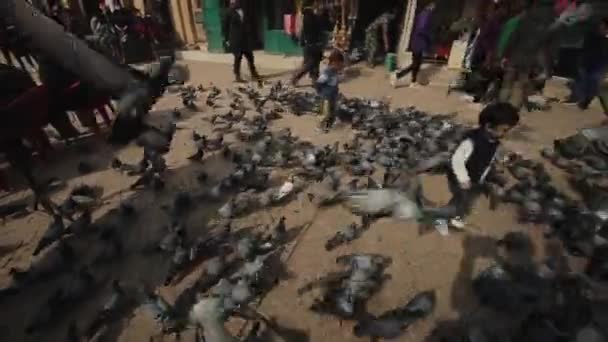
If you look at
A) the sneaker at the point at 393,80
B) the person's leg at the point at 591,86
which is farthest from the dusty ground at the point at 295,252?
the sneaker at the point at 393,80

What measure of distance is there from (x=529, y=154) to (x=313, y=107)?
4696 mm

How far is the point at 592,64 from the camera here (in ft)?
26.6

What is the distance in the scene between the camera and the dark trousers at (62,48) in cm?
369

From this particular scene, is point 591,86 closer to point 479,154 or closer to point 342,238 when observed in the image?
point 479,154

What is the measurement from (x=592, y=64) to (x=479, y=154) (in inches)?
257

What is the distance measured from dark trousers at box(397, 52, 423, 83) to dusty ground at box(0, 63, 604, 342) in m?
3.85

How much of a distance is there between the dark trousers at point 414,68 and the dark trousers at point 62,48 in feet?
26.6

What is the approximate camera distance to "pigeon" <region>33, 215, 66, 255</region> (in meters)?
4.34

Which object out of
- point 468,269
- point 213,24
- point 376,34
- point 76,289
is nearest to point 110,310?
point 76,289

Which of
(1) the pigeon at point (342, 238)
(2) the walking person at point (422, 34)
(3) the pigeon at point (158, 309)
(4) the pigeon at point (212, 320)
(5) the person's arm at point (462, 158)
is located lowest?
(1) the pigeon at point (342, 238)

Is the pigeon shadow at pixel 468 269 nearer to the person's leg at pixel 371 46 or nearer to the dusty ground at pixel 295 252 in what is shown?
the dusty ground at pixel 295 252

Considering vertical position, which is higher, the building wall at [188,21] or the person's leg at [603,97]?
the building wall at [188,21]

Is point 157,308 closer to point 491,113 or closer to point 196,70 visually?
point 491,113

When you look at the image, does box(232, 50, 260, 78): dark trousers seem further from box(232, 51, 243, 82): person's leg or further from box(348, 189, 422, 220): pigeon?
box(348, 189, 422, 220): pigeon
